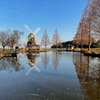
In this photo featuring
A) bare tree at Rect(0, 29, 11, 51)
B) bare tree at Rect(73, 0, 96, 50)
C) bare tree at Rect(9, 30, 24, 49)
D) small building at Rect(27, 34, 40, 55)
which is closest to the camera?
bare tree at Rect(73, 0, 96, 50)

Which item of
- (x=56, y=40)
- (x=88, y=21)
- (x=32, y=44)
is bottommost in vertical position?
(x=32, y=44)

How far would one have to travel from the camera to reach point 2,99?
4.39 metres

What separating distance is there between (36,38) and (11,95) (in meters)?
51.3

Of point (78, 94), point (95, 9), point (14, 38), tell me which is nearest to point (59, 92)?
point (78, 94)

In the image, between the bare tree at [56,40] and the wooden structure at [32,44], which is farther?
the bare tree at [56,40]

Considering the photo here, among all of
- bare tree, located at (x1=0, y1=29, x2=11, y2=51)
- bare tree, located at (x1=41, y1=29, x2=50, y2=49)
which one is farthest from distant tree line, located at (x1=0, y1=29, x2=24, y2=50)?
bare tree, located at (x1=41, y1=29, x2=50, y2=49)

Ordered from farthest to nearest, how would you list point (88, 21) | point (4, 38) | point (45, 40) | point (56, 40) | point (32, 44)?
point (56, 40) < point (45, 40) < point (32, 44) < point (4, 38) < point (88, 21)

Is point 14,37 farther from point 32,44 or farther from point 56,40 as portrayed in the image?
point 56,40

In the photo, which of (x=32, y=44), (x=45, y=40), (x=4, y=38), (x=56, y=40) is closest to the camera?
(x=4, y=38)

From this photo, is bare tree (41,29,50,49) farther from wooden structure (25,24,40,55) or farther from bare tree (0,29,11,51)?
bare tree (0,29,11,51)

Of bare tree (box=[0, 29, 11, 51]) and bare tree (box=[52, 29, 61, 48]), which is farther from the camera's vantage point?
bare tree (box=[52, 29, 61, 48])

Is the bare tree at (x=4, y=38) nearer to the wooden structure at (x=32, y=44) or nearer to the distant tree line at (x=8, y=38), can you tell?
the distant tree line at (x=8, y=38)

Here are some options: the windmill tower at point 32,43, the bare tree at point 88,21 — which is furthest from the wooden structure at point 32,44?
the bare tree at point 88,21

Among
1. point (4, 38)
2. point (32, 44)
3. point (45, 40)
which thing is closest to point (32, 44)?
point (32, 44)
